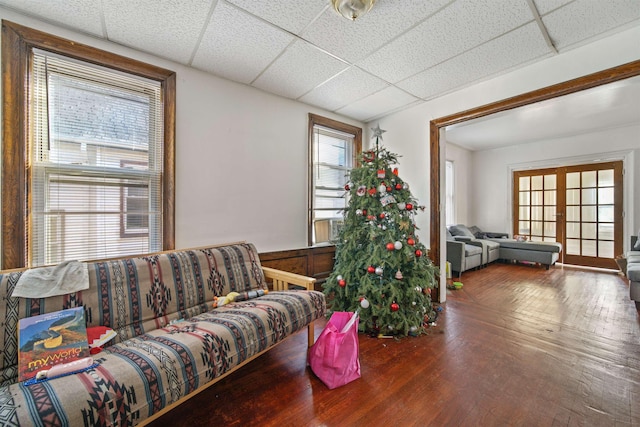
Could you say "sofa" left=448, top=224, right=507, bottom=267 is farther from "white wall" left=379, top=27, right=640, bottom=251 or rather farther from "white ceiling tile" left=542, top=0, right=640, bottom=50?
"white ceiling tile" left=542, top=0, right=640, bottom=50

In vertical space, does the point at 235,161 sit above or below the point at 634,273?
above

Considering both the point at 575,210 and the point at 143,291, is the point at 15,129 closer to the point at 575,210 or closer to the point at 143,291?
the point at 143,291

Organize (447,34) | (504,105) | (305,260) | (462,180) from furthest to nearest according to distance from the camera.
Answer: (462,180) → (305,260) → (504,105) → (447,34)

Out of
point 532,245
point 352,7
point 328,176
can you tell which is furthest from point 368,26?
point 532,245

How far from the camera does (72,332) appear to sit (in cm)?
144

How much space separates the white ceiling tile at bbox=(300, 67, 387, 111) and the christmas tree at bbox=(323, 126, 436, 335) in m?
0.75

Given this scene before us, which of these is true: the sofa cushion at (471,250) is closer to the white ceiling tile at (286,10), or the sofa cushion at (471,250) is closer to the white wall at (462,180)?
the white wall at (462,180)

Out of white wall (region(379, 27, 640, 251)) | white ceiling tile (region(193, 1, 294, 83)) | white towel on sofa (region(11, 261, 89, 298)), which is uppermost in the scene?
white ceiling tile (region(193, 1, 294, 83))

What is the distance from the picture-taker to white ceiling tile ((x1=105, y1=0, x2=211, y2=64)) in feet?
5.76

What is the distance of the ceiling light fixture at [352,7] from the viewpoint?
5.43 feet

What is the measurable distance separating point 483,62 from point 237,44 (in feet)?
7.21

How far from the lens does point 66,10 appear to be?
5.90 ft

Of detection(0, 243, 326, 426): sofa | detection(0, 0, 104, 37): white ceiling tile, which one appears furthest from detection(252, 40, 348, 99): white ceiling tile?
detection(0, 243, 326, 426): sofa

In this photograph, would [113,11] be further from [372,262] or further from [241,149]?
[372,262]
